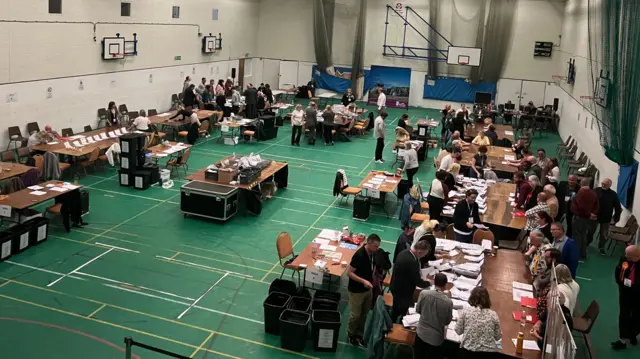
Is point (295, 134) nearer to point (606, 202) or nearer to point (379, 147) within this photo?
point (379, 147)

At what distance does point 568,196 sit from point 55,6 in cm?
1689

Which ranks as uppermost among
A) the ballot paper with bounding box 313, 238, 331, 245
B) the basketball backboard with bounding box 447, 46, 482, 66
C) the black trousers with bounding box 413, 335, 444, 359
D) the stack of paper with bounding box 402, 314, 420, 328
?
the basketball backboard with bounding box 447, 46, 482, 66

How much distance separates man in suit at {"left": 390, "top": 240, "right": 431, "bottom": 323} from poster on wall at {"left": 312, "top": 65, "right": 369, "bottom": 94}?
28.9 m

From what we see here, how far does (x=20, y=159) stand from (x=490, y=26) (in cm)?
2584

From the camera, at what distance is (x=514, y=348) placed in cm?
740

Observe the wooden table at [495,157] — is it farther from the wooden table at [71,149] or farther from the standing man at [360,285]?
the wooden table at [71,149]

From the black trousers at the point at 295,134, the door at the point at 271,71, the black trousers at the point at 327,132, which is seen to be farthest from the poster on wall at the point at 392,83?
the black trousers at the point at 295,134

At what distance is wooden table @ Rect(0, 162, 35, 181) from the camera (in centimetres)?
1382

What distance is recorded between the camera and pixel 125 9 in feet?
77.2

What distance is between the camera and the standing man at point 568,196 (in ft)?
45.8

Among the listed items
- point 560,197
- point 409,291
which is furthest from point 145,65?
point 409,291

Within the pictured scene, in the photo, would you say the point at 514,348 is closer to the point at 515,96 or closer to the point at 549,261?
the point at 549,261

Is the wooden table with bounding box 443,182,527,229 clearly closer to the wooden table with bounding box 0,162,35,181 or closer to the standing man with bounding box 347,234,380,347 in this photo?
the standing man with bounding box 347,234,380,347

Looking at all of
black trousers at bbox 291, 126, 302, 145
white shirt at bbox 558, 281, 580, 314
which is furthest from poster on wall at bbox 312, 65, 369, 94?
white shirt at bbox 558, 281, 580, 314
